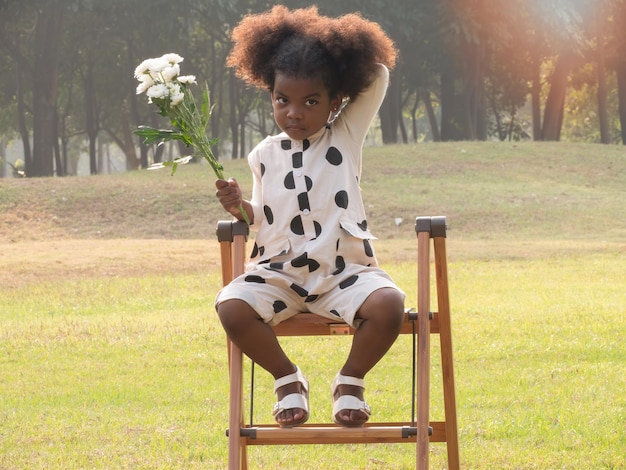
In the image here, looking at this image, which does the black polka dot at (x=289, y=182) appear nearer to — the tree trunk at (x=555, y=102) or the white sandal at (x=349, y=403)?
the white sandal at (x=349, y=403)

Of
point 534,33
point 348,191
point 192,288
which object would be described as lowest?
point 192,288

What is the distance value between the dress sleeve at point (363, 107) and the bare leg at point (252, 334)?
34.4 inches

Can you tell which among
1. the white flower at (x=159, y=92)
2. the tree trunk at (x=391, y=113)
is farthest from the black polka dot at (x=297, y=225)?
the tree trunk at (x=391, y=113)

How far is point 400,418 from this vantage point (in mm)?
5734

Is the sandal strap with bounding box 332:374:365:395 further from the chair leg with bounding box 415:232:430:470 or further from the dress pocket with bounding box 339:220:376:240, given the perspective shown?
the dress pocket with bounding box 339:220:376:240

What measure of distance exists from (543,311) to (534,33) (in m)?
27.9

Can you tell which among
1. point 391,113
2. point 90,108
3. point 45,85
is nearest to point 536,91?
point 391,113

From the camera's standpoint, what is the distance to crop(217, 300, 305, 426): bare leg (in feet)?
13.2

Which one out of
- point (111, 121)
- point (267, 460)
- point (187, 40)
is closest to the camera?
point (267, 460)

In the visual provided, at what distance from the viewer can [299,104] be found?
4344mm

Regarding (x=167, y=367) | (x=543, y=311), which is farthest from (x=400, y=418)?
(x=543, y=311)

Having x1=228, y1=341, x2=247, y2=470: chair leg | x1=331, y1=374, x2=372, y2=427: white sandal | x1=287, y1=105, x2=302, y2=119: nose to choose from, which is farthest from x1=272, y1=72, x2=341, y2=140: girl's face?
x1=331, y1=374, x2=372, y2=427: white sandal

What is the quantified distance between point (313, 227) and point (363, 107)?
541mm

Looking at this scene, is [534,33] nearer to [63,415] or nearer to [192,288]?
[192,288]
